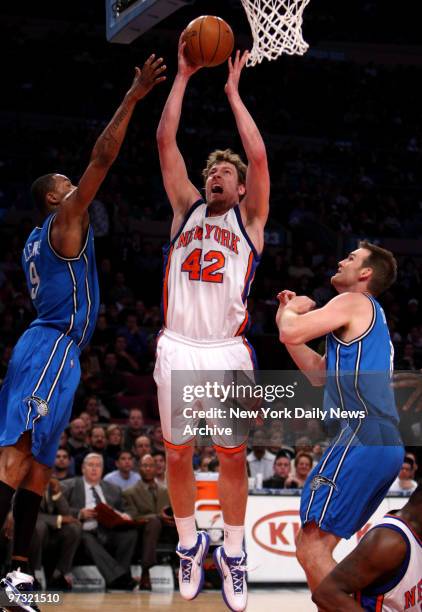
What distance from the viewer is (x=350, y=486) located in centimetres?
506

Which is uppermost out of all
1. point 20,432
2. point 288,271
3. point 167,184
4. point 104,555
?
point 288,271

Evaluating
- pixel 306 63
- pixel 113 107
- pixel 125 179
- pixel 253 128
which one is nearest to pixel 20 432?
pixel 253 128

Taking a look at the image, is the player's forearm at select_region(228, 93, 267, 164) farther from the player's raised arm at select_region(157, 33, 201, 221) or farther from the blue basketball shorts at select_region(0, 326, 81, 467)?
the blue basketball shorts at select_region(0, 326, 81, 467)

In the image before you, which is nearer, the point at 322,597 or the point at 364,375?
the point at 322,597

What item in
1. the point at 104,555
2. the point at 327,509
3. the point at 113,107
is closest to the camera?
the point at 327,509

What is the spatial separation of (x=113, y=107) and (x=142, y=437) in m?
11.4

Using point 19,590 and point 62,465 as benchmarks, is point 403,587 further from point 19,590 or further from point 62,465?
point 62,465

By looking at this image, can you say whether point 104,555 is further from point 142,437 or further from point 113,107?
point 113,107

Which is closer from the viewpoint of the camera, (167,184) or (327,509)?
(327,509)

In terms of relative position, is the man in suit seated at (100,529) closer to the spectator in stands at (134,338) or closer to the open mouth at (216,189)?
the spectator in stands at (134,338)

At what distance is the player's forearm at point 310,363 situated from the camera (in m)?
5.78

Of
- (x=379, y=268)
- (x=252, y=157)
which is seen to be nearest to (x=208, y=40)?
(x=252, y=157)

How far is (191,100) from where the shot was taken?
21.2 metres

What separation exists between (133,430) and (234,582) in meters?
5.64
